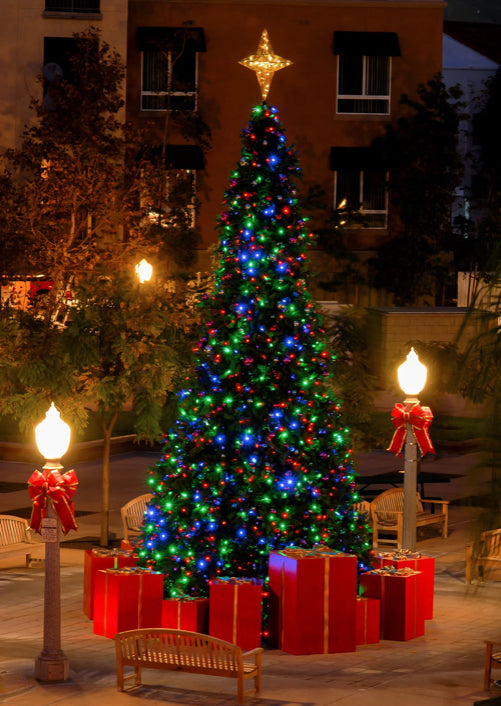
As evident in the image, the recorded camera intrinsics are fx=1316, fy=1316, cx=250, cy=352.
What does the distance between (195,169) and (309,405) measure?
30975mm

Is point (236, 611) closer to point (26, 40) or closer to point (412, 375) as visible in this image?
point (412, 375)

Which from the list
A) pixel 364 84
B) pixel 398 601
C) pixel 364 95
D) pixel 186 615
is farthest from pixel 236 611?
pixel 364 84

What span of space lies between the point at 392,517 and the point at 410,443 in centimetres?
533

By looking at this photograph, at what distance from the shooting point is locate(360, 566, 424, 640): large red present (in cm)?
1290

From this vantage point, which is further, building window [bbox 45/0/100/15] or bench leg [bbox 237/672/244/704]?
building window [bbox 45/0/100/15]

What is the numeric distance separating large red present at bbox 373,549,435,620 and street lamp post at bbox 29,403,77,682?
12.1 feet

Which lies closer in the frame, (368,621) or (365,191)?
(368,621)

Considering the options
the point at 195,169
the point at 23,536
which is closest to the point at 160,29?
the point at 195,169

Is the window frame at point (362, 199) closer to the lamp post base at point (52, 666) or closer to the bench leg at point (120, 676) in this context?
the lamp post base at point (52, 666)

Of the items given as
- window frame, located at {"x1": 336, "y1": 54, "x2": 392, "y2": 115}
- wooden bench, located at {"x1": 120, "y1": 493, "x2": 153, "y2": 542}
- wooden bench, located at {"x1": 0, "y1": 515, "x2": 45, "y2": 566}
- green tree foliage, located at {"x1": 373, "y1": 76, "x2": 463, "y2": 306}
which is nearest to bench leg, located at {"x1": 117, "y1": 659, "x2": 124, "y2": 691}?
wooden bench, located at {"x1": 0, "y1": 515, "x2": 45, "y2": 566}

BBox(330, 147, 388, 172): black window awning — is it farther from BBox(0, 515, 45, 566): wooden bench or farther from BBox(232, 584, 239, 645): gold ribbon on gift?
BBox(232, 584, 239, 645): gold ribbon on gift

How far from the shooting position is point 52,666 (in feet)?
36.1

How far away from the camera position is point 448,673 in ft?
37.9

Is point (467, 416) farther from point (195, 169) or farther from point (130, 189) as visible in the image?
point (195, 169)
